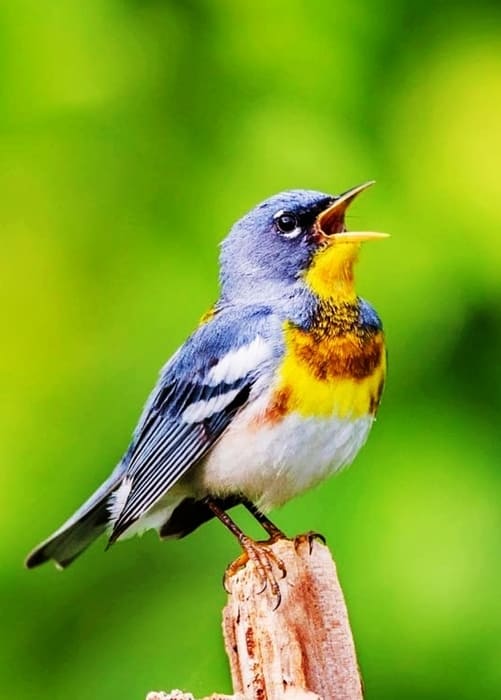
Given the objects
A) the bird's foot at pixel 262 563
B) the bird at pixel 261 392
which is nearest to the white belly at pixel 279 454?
the bird at pixel 261 392

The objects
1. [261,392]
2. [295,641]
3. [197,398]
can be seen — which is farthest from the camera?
[197,398]

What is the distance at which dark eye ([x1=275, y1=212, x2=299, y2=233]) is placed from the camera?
299 cm

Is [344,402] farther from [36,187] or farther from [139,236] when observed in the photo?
[36,187]

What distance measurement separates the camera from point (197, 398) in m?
2.93

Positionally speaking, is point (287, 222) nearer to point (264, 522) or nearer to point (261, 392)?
point (261, 392)

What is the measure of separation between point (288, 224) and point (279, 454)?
46 cm

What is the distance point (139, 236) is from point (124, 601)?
0.76m

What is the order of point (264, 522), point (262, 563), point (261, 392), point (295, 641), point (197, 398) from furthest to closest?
1. point (264, 522)
2. point (197, 398)
3. point (261, 392)
4. point (262, 563)
5. point (295, 641)

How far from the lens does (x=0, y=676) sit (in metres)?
3.28


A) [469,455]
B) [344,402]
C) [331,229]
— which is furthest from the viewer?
[469,455]

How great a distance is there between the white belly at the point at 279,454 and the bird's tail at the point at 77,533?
253 mm

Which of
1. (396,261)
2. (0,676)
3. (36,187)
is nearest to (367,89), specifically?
(396,261)

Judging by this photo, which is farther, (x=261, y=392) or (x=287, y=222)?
(x=287, y=222)

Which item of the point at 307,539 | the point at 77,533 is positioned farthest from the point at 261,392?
the point at 77,533
